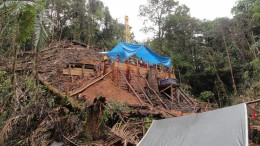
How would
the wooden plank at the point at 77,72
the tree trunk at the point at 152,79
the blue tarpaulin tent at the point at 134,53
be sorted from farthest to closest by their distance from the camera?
the tree trunk at the point at 152,79 → the wooden plank at the point at 77,72 → the blue tarpaulin tent at the point at 134,53

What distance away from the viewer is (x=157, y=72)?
13.7 meters

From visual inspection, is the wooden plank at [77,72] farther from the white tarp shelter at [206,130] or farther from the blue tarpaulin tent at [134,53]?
the white tarp shelter at [206,130]

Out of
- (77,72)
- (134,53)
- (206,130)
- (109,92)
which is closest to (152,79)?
(134,53)

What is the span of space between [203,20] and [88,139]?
15816 millimetres

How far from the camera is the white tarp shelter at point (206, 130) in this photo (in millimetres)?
3951

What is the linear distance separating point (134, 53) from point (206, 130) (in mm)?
7954

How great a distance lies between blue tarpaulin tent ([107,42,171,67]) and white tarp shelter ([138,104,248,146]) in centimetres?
→ 663

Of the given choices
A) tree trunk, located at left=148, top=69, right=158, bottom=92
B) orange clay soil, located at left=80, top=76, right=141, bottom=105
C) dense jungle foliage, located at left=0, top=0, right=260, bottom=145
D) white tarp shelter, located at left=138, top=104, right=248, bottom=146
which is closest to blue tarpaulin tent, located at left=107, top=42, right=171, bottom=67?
tree trunk, located at left=148, top=69, right=158, bottom=92

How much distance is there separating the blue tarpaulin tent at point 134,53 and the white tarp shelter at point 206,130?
6629 millimetres

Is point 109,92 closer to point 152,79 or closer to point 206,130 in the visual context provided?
point 152,79

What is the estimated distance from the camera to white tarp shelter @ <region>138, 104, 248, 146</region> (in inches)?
156

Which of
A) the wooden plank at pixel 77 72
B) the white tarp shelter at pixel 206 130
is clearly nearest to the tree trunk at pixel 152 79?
the wooden plank at pixel 77 72

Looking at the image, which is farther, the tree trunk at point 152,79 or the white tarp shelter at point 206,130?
the tree trunk at point 152,79

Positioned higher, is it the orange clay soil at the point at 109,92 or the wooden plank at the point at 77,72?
the wooden plank at the point at 77,72
